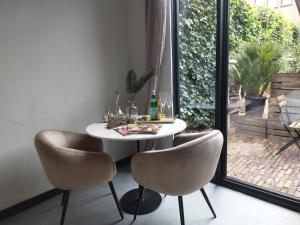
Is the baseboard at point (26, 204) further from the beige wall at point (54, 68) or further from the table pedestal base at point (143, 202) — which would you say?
the table pedestal base at point (143, 202)

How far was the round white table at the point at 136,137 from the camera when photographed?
77.1 inches

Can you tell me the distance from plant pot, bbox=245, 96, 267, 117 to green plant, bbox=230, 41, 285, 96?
5 centimetres

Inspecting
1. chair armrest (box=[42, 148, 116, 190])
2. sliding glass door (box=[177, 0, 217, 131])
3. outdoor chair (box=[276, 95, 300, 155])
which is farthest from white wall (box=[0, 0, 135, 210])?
outdoor chair (box=[276, 95, 300, 155])

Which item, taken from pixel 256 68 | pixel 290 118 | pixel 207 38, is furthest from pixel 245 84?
pixel 207 38

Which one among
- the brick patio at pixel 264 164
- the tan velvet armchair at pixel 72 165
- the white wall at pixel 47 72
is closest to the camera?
the tan velvet armchair at pixel 72 165

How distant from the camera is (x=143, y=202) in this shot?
238cm

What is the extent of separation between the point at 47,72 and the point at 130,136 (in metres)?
1.05

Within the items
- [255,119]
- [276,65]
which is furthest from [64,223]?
[276,65]

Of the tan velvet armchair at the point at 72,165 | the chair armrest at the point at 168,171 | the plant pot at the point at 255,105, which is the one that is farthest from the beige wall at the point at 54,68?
the chair armrest at the point at 168,171

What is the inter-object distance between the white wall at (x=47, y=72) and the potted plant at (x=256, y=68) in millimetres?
1318

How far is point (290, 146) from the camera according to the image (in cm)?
234

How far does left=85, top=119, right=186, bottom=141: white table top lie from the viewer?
1.94 m

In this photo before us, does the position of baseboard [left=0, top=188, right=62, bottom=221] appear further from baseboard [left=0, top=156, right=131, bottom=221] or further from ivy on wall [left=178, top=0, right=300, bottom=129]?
ivy on wall [left=178, top=0, right=300, bottom=129]

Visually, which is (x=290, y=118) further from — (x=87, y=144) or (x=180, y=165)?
(x=87, y=144)
